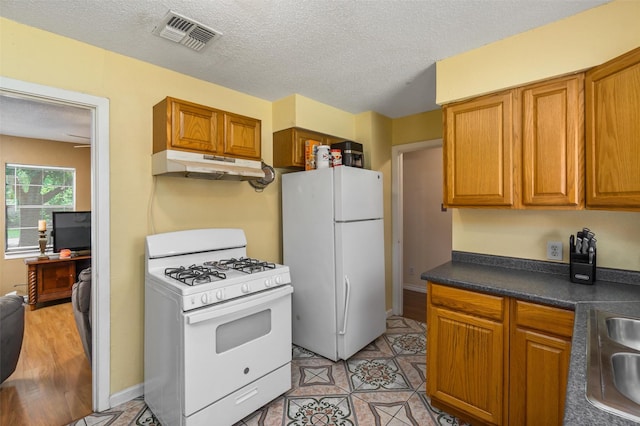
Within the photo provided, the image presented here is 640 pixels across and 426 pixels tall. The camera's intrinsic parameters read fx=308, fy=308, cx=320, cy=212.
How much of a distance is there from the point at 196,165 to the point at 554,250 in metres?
2.44

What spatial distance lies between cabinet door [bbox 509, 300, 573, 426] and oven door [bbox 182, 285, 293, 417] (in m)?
1.39

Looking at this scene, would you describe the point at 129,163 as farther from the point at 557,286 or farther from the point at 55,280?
the point at 55,280

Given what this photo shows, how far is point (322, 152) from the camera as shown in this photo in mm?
2820

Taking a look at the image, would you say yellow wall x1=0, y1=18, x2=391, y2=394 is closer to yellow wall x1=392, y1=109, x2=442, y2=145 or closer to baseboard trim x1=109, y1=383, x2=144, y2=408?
baseboard trim x1=109, y1=383, x2=144, y2=408

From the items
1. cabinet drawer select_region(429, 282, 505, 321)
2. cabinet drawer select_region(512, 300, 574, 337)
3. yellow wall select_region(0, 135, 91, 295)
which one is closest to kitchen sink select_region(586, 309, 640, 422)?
cabinet drawer select_region(512, 300, 574, 337)

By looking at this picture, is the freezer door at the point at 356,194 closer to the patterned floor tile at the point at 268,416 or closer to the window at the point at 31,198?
the patterned floor tile at the point at 268,416

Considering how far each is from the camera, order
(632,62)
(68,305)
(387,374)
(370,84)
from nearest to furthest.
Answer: (632,62)
(387,374)
(370,84)
(68,305)

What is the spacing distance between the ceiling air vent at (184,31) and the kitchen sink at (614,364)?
228cm

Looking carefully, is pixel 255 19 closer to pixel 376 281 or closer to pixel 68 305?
pixel 376 281

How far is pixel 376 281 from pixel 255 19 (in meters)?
2.33

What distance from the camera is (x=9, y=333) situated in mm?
2248

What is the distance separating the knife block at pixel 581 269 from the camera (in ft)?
5.70

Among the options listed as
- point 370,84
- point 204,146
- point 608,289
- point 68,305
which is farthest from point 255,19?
point 68,305

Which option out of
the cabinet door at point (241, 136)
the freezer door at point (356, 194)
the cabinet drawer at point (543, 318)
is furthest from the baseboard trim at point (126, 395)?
the cabinet drawer at point (543, 318)
